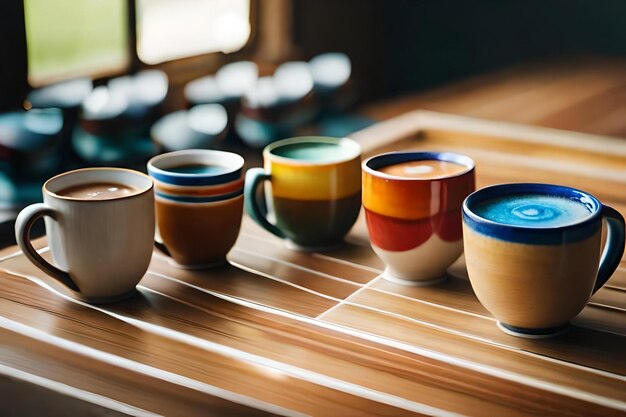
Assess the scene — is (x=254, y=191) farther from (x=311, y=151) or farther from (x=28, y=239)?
(x=28, y=239)

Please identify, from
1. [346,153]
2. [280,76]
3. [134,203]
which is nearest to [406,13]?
[280,76]

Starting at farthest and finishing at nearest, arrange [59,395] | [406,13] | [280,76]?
[406,13]
[280,76]
[59,395]

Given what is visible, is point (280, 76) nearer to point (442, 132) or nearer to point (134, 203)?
point (442, 132)

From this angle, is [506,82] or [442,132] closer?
[442,132]

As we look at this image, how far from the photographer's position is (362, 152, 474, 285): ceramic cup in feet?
2.69

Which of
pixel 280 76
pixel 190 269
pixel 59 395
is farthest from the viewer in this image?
pixel 280 76

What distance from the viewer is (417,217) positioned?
821mm

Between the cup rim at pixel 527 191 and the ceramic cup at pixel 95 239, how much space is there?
30 cm

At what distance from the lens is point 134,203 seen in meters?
0.78

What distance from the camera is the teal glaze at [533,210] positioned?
729mm

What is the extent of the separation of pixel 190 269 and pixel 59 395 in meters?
0.24

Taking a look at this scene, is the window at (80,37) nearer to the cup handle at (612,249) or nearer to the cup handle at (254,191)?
the cup handle at (254,191)

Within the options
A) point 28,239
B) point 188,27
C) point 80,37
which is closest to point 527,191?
point 28,239

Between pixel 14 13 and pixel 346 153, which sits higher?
pixel 14 13
